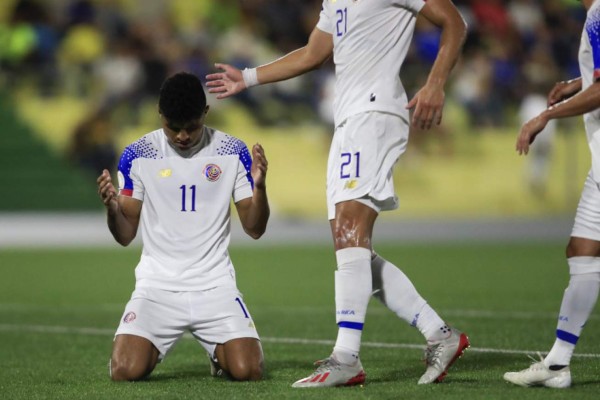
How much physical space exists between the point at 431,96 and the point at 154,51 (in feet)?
54.1

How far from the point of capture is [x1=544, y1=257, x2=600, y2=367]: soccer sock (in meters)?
5.91

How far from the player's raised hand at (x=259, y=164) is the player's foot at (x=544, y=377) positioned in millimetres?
1686

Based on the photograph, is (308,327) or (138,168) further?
(308,327)

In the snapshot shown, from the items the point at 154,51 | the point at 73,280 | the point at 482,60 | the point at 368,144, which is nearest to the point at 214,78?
the point at 368,144

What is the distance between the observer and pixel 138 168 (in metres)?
6.67

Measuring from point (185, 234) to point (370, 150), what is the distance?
126 cm

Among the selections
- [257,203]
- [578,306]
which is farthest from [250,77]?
[578,306]

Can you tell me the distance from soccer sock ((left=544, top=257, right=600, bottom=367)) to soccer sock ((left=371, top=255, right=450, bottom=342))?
24.2 inches

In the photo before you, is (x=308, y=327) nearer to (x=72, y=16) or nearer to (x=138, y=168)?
(x=138, y=168)

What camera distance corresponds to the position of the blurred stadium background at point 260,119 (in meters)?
21.1

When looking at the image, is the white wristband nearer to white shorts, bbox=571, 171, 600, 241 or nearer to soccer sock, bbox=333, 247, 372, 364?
soccer sock, bbox=333, 247, 372, 364

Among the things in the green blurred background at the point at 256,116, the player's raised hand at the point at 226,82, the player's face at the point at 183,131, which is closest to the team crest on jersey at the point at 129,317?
the player's face at the point at 183,131

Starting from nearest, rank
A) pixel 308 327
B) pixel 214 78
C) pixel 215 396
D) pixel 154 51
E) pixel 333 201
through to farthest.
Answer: pixel 215 396 < pixel 333 201 < pixel 214 78 < pixel 308 327 < pixel 154 51

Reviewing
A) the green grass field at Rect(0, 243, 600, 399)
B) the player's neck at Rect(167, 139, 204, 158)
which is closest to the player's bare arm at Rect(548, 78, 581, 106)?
the green grass field at Rect(0, 243, 600, 399)
